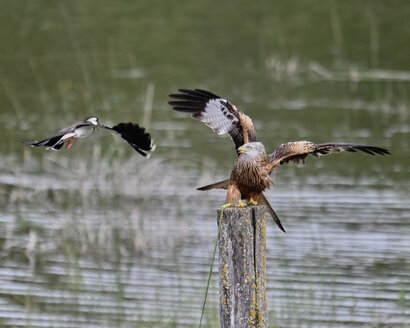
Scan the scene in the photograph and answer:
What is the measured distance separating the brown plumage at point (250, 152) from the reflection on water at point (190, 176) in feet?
3.62

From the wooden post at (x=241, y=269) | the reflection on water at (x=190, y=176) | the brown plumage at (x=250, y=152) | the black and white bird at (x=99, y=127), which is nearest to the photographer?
the wooden post at (x=241, y=269)

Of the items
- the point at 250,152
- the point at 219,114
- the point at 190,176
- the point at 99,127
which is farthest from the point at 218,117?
the point at 190,176

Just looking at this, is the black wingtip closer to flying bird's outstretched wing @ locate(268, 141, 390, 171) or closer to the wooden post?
the wooden post

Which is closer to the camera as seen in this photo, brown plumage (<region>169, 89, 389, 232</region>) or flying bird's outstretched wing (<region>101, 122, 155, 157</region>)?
flying bird's outstretched wing (<region>101, 122, 155, 157</region>)

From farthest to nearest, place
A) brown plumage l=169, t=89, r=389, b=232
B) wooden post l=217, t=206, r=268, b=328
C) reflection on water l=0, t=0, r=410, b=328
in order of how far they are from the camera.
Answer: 1. reflection on water l=0, t=0, r=410, b=328
2. brown plumage l=169, t=89, r=389, b=232
3. wooden post l=217, t=206, r=268, b=328

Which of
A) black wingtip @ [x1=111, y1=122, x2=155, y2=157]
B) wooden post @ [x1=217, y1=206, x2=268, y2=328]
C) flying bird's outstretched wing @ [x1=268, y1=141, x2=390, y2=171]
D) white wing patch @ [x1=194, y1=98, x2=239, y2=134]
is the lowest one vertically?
wooden post @ [x1=217, y1=206, x2=268, y2=328]

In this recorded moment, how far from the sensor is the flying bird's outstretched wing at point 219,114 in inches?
212

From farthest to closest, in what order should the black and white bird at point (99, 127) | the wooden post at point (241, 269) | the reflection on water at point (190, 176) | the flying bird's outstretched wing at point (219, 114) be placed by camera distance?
the reflection on water at point (190, 176) < the flying bird's outstretched wing at point (219, 114) < the black and white bird at point (99, 127) < the wooden post at point (241, 269)

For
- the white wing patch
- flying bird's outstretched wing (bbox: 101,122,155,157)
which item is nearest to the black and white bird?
flying bird's outstretched wing (bbox: 101,122,155,157)

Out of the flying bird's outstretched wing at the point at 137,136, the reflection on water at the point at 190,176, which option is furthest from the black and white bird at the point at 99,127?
the reflection on water at the point at 190,176

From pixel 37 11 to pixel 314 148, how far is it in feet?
48.0

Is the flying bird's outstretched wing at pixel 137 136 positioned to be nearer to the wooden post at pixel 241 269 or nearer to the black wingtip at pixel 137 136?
the black wingtip at pixel 137 136

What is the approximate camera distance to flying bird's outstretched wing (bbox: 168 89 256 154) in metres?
5.39

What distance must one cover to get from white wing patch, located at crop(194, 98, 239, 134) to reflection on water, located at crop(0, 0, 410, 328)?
1.10 metres
